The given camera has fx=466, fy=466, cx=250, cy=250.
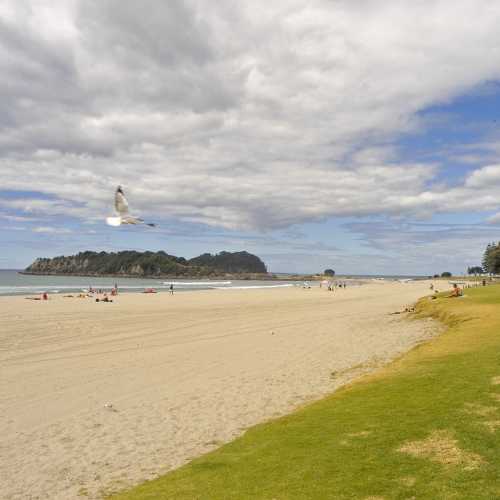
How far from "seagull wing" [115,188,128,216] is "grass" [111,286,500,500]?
22.6 ft

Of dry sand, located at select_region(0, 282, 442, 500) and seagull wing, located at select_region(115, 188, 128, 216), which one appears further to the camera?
seagull wing, located at select_region(115, 188, 128, 216)

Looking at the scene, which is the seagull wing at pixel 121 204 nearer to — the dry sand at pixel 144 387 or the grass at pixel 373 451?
the dry sand at pixel 144 387

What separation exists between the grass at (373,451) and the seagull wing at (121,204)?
22.6 ft

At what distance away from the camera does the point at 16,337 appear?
2689 cm

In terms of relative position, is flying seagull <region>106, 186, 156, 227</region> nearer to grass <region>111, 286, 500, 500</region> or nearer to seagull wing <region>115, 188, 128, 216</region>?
seagull wing <region>115, 188, 128, 216</region>

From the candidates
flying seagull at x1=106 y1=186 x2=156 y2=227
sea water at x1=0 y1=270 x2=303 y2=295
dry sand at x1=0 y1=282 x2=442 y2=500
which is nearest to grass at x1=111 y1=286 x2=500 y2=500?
dry sand at x1=0 y1=282 x2=442 y2=500

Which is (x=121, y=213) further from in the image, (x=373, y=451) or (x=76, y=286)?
(x=76, y=286)

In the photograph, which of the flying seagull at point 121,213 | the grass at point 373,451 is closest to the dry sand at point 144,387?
the grass at point 373,451

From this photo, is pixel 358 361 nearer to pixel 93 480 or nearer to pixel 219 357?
pixel 219 357

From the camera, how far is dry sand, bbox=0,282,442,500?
9.91 meters

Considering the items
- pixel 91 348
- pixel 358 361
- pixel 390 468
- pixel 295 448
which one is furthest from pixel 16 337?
pixel 390 468

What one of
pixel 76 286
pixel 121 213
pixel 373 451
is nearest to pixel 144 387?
pixel 121 213

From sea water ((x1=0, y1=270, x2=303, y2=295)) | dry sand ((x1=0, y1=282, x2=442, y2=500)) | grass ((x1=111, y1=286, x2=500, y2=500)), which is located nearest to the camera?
grass ((x1=111, y1=286, x2=500, y2=500))

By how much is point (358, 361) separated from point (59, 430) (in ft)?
38.7
